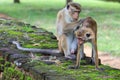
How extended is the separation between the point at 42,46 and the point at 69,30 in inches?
33.4

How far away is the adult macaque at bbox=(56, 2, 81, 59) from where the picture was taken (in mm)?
5922

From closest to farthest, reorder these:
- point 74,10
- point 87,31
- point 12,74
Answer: point 87,31 < point 12,74 < point 74,10

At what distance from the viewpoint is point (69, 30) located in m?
5.99

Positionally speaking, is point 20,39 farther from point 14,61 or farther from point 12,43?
point 14,61

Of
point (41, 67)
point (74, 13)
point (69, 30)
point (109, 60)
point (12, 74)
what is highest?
point (74, 13)

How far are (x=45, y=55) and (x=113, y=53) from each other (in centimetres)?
635

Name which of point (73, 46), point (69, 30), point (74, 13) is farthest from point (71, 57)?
point (74, 13)

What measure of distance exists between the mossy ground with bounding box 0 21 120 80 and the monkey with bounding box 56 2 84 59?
0.36 meters

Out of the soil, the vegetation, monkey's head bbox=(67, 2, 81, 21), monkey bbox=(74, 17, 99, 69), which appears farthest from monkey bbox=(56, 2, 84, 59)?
the soil

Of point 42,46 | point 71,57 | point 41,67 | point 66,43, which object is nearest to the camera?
point 41,67

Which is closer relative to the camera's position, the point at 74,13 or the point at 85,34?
the point at 85,34

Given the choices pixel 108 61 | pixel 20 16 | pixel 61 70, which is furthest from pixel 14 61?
pixel 20 16

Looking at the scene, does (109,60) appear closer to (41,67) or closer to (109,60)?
(109,60)

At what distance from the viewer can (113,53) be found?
1235 cm
